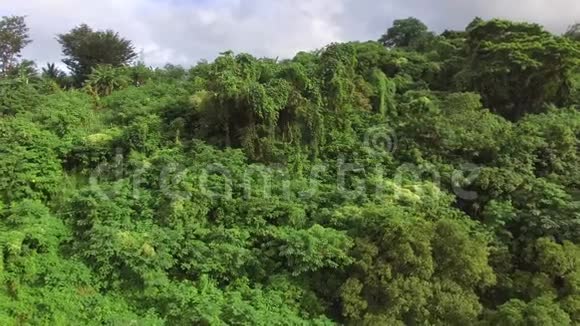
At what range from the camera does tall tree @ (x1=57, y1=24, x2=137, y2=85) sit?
19750mm

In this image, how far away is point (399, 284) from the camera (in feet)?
29.3

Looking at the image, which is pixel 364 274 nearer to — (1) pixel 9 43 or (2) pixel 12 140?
(2) pixel 12 140

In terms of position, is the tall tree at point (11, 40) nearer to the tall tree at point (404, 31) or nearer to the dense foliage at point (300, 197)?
the dense foliage at point (300, 197)

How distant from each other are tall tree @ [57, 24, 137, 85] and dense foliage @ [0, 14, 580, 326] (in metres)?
4.41

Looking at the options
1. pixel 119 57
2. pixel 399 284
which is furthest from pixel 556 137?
pixel 119 57

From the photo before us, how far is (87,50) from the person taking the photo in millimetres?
19750

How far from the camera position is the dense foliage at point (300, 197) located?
29.5ft

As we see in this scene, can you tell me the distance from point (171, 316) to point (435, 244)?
4.24 metres
